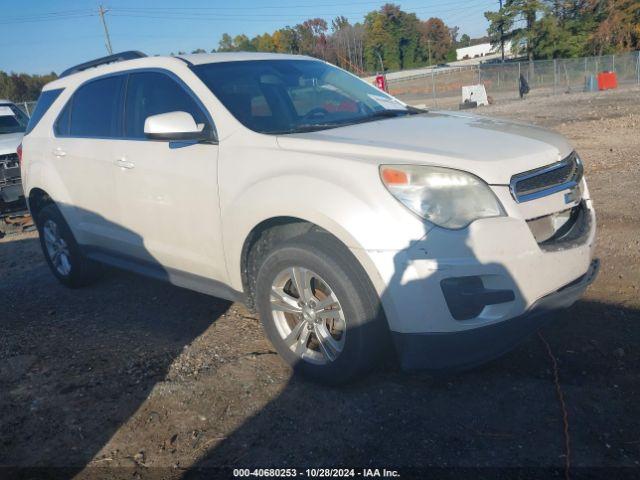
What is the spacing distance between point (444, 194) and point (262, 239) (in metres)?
1.20

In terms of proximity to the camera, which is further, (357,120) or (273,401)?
(357,120)

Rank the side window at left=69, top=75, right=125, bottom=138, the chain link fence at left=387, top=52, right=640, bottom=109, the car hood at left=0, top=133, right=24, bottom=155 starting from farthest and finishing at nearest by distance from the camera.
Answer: the chain link fence at left=387, top=52, right=640, bottom=109 → the car hood at left=0, top=133, right=24, bottom=155 → the side window at left=69, top=75, right=125, bottom=138

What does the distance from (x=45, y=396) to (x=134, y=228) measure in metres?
1.35

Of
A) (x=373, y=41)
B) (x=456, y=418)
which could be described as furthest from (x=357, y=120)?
(x=373, y=41)

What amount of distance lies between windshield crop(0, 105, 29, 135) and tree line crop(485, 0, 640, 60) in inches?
1800

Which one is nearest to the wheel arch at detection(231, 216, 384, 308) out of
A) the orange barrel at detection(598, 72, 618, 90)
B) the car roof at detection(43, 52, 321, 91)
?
the car roof at detection(43, 52, 321, 91)

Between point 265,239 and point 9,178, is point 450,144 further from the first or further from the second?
point 9,178

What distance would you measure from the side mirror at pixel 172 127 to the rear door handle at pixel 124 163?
64cm

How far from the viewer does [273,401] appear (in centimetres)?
337

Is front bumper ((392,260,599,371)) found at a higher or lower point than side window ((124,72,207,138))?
lower

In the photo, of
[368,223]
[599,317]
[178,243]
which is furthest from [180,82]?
[599,317]

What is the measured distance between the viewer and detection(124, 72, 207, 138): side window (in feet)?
13.5

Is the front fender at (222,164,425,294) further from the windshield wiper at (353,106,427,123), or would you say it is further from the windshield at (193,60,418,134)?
the windshield wiper at (353,106,427,123)

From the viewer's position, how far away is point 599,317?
3.95 metres
